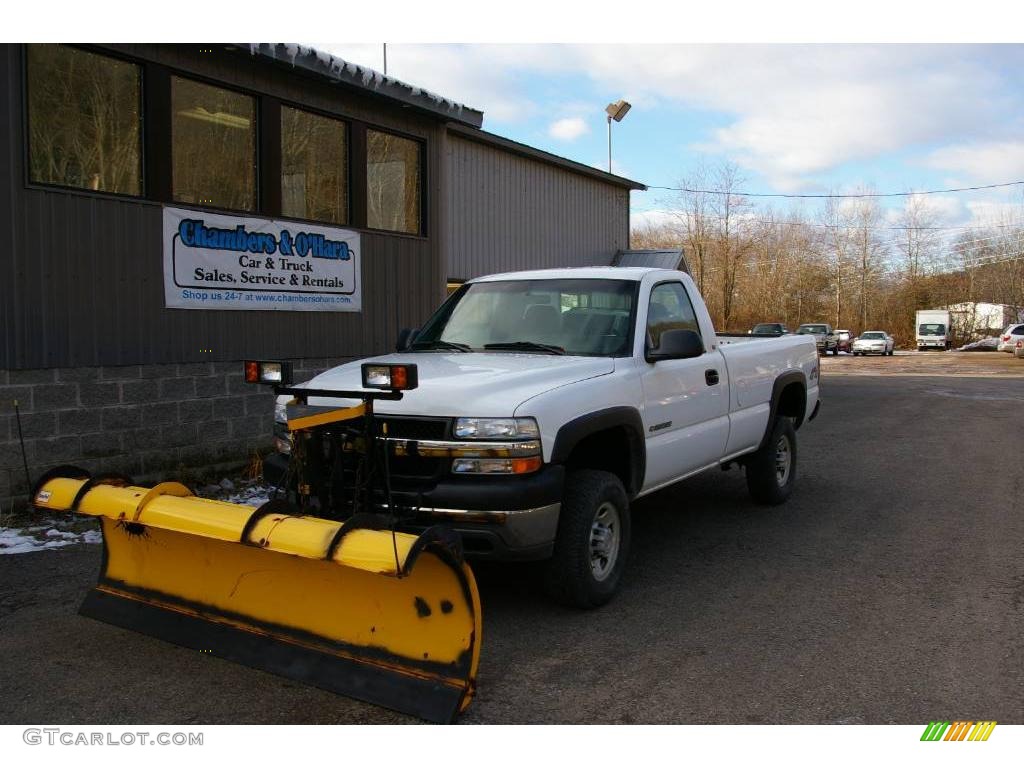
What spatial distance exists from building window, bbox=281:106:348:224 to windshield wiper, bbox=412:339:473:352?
447cm

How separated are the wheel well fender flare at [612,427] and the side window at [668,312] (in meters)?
0.64

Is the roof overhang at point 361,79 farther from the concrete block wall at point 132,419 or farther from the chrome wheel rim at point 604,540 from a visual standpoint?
the chrome wheel rim at point 604,540

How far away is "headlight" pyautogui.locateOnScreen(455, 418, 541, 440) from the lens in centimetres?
443

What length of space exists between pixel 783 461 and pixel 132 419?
591 centimetres

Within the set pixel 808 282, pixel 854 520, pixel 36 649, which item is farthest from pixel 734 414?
pixel 808 282

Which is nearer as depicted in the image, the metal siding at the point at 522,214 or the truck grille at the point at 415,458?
the truck grille at the point at 415,458

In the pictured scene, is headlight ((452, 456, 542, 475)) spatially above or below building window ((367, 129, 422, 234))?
below

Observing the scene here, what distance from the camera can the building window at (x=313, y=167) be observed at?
32.9 ft

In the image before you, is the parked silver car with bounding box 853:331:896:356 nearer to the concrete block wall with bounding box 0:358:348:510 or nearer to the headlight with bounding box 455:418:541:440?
the concrete block wall with bounding box 0:358:348:510

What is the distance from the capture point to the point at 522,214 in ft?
52.6

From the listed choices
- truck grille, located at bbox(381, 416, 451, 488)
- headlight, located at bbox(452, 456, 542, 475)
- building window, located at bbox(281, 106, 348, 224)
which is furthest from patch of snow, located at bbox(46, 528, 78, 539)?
building window, located at bbox(281, 106, 348, 224)

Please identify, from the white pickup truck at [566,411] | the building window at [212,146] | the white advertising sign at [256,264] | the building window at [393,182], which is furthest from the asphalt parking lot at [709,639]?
the building window at [393,182]

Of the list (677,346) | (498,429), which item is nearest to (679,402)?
(677,346)

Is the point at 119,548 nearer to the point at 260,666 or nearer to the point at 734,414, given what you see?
the point at 260,666
